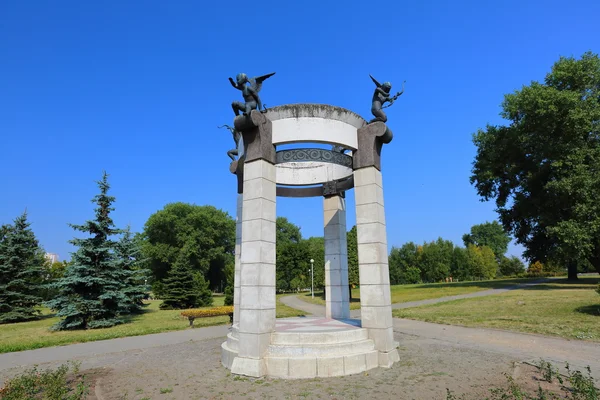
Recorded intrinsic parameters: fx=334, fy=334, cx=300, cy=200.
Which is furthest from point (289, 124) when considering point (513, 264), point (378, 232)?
point (513, 264)

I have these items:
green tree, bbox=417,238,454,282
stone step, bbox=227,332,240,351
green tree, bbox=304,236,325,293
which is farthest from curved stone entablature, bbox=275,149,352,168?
green tree, bbox=417,238,454,282

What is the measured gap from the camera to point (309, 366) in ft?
24.2

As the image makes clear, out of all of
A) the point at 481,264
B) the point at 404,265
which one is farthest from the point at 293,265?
the point at 481,264

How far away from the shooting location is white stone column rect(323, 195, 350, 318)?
12.3m

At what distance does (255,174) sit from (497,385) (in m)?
6.96

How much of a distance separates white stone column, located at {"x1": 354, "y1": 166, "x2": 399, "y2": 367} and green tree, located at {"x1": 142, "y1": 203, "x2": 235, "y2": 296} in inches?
1463

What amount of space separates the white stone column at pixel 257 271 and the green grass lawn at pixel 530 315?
35.3ft

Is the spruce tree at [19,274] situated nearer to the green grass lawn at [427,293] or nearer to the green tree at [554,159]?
the green grass lawn at [427,293]

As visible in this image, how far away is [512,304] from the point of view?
65.4 ft

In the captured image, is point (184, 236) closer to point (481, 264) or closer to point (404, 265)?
point (404, 265)

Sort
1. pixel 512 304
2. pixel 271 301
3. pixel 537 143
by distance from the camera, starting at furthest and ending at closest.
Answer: pixel 537 143 < pixel 512 304 < pixel 271 301

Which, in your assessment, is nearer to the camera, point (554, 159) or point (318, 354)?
point (318, 354)

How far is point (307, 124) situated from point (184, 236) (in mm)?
38971

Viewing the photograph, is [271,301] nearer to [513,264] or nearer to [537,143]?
[537,143]
